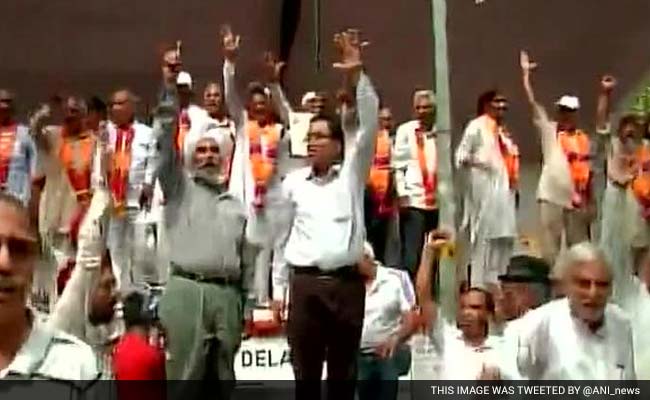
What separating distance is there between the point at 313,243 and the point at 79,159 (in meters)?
3.45

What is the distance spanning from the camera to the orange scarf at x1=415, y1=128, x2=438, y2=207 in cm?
986

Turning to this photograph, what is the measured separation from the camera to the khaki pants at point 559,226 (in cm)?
980

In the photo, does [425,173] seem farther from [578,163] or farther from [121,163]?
[121,163]

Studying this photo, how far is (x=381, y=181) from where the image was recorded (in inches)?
395

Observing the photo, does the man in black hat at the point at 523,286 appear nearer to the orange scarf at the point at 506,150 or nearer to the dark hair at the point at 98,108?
the orange scarf at the point at 506,150

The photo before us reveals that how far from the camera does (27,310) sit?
3.47 meters

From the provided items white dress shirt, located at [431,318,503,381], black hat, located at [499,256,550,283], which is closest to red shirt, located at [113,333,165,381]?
white dress shirt, located at [431,318,503,381]

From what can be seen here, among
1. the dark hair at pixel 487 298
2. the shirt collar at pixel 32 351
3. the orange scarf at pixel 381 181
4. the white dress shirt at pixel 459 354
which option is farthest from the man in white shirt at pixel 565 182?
the shirt collar at pixel 32 351

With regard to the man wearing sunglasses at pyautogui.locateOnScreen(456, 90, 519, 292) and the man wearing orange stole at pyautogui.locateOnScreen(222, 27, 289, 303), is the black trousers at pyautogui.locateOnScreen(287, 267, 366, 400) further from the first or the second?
the man wearing sunglasses at pyautogui.locateOnScreen(456, 90, 519, 292)

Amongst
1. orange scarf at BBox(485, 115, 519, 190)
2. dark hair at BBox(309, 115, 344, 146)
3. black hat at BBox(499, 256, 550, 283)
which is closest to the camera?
dark hair at BBox(309, 115, 344, 146)

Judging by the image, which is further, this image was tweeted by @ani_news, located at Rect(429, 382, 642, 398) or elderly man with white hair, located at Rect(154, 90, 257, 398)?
elderly man with white hair, located at Rect(154, 90, 257, 398)

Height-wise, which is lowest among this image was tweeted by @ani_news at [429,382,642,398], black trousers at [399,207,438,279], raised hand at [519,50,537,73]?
this image was tweeted by @ani_news at [429,382,642,398]

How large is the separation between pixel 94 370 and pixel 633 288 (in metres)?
3.76

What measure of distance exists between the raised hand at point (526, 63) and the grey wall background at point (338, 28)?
0.20ft
